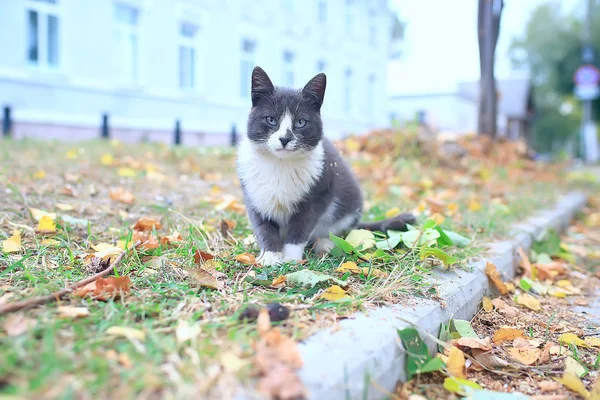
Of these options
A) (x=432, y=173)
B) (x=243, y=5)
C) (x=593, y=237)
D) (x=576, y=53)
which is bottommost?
(x=593, y=237)

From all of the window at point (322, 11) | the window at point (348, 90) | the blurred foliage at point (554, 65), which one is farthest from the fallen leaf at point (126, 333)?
the blurred foliage at point (554, 65)

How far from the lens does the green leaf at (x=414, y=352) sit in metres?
1.70

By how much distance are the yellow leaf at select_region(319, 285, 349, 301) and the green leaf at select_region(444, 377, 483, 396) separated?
0.47 meters

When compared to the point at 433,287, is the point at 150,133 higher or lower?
higher

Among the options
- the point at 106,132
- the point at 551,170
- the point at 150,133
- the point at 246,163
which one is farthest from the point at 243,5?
the point at 246,163

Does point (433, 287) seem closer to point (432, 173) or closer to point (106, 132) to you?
point (432, 173)

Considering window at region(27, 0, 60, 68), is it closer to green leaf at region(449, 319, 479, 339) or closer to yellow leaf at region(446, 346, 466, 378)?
green leaf at region(449, 319, 479, 339)

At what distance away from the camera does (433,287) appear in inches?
85.2

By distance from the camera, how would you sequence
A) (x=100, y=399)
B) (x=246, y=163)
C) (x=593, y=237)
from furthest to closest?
(x=593, y=237)
(x=246, y=163)
(x=100, y=399)

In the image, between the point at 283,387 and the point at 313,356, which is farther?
the point at 313,356

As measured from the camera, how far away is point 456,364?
1762mm

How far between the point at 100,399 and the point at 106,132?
9.64 meters

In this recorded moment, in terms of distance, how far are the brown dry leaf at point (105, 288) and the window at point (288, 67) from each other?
15.7 metres

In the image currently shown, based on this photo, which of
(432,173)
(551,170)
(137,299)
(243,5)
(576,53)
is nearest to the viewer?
(137,299)
